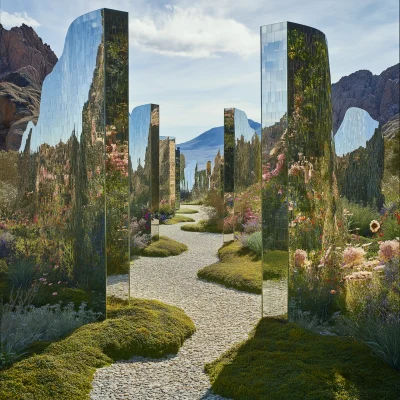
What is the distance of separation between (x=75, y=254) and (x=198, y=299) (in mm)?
2148

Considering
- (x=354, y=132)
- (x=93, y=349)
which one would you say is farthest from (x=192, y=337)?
(x=354, y=132)

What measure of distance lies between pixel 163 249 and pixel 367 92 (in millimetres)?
17619

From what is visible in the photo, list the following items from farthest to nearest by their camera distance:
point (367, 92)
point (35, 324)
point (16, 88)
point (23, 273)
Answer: point (367, 92) → point (16, 88) → point (23, 273) → point (35, 324)

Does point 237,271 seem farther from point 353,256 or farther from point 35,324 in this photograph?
point 35,324

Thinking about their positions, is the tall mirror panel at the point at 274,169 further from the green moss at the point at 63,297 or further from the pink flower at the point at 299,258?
the green moss at the point at 63,297

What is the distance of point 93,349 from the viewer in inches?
179

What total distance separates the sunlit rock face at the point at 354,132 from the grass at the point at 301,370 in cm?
728

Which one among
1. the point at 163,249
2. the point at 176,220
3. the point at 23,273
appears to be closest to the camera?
the point at 23,273

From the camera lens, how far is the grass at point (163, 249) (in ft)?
37.5

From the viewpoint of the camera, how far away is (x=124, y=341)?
4.79 metres

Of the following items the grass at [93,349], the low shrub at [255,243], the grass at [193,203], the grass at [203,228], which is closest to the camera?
the grass at [93,349]

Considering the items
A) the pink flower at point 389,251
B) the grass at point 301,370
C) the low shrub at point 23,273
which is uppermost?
the pink flower at point 389,251

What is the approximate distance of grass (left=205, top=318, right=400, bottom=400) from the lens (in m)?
3.61

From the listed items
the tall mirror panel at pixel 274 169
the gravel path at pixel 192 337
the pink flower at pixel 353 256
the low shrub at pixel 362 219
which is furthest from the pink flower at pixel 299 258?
the low shrub at pixel 362 219
